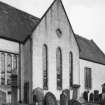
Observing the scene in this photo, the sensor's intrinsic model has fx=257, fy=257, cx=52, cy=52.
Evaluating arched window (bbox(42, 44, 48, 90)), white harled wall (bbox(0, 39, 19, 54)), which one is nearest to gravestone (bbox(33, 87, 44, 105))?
arched window (bbox(42, 44, 48, 90))

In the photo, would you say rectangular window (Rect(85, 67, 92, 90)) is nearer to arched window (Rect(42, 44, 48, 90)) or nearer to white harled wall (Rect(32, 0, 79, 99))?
white harled wall (Rect(32, 0, 79, 99))

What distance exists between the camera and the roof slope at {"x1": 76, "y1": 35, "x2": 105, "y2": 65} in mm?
38156

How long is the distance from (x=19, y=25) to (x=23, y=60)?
4.35 meters

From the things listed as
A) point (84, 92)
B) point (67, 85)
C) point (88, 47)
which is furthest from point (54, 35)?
point (88, 47)

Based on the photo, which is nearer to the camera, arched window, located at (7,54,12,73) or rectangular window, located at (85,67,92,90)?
arched window, located at (7,54,12,73)

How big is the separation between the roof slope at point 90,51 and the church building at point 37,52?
7.26 metres

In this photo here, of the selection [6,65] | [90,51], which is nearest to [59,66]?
[6,65]

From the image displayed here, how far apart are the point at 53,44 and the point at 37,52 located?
269 centimetres

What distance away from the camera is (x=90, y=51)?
42094 millimetres

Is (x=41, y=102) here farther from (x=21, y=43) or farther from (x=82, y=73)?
(x=82, y=73)

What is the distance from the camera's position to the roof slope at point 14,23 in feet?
79.4

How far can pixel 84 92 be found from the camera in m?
34.0

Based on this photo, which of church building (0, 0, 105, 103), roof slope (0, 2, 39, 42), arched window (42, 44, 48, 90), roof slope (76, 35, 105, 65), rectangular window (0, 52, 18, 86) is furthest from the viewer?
roof slope (76, 35, 105, 65)

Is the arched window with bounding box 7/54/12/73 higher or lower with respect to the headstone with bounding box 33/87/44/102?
higher
